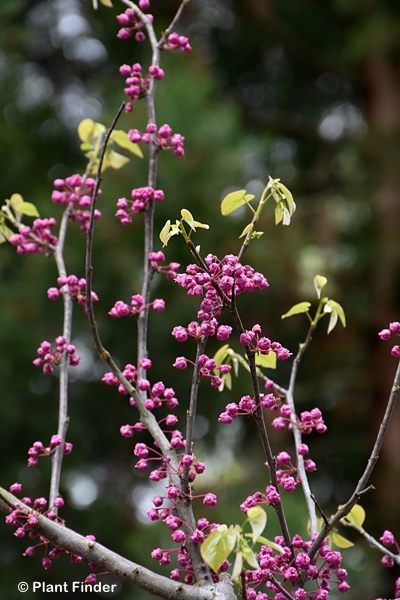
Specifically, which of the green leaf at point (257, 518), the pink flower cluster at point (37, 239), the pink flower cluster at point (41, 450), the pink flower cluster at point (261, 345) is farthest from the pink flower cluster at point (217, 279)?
the pink flower cluster at point (37, 239)

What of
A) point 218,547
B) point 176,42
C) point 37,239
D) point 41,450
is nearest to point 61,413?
point 41,450

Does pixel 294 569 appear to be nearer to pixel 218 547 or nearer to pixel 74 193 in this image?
pixel 218 547

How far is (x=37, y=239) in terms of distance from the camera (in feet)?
2.68

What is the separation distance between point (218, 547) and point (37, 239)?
48 centimetres

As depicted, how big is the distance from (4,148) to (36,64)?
1115 millimetres

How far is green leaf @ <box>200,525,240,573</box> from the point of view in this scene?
442 mm

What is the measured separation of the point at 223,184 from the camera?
2508mm

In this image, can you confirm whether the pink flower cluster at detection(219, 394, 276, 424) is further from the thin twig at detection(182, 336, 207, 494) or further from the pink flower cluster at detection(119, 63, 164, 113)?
the pink flower cluster at detection(119, 63, 164, 113)

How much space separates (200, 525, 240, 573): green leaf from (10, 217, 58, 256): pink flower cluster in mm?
450

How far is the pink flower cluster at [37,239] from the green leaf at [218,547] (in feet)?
1.48

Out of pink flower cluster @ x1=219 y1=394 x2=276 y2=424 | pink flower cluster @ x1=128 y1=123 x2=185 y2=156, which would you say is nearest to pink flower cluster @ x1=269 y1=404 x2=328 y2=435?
pink flower cluster @ x1=219 y1=394 x2=276 y2=424

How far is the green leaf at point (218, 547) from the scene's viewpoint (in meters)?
0.44

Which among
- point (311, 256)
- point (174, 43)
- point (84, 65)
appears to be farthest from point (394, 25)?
point (174, 43)

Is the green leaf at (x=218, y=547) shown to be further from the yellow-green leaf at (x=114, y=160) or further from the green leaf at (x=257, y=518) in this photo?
the yellow-green leaf at (x=114, y=160)
